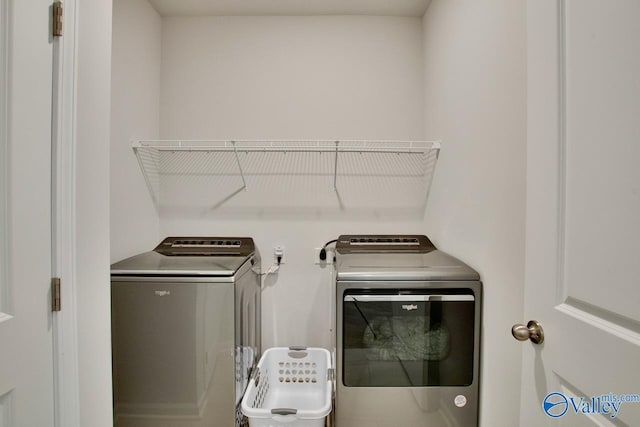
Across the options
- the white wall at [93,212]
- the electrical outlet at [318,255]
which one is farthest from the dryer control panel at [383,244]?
the white wall at [93,212]

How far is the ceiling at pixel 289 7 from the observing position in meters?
1.93

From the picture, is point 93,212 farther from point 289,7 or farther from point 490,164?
point 289,7

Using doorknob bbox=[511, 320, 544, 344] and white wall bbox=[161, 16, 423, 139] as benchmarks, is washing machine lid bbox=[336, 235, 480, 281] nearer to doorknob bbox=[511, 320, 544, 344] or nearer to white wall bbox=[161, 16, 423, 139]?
doorknob bbox=[511, 320, 544, 344]

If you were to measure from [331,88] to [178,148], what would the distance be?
1119 mm

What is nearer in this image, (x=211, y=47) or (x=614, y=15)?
(x=614, y=15)

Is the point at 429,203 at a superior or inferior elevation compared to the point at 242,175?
inferior

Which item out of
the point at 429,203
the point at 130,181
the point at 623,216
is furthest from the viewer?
the point at 429,203

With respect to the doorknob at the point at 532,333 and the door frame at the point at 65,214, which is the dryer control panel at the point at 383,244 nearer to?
the doorknob at the point at 532,333

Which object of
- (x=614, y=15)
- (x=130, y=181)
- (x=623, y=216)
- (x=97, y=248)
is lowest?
(x=97, y=248)

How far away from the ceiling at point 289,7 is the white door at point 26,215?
1.42 meters

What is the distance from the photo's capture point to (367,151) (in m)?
2.03

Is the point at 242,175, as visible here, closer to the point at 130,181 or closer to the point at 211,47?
the point at 130,181

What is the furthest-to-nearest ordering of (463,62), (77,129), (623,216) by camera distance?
1. (463,62)
2. (77,129)
3. (623,216)

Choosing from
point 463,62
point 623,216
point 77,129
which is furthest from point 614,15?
point 77,129
